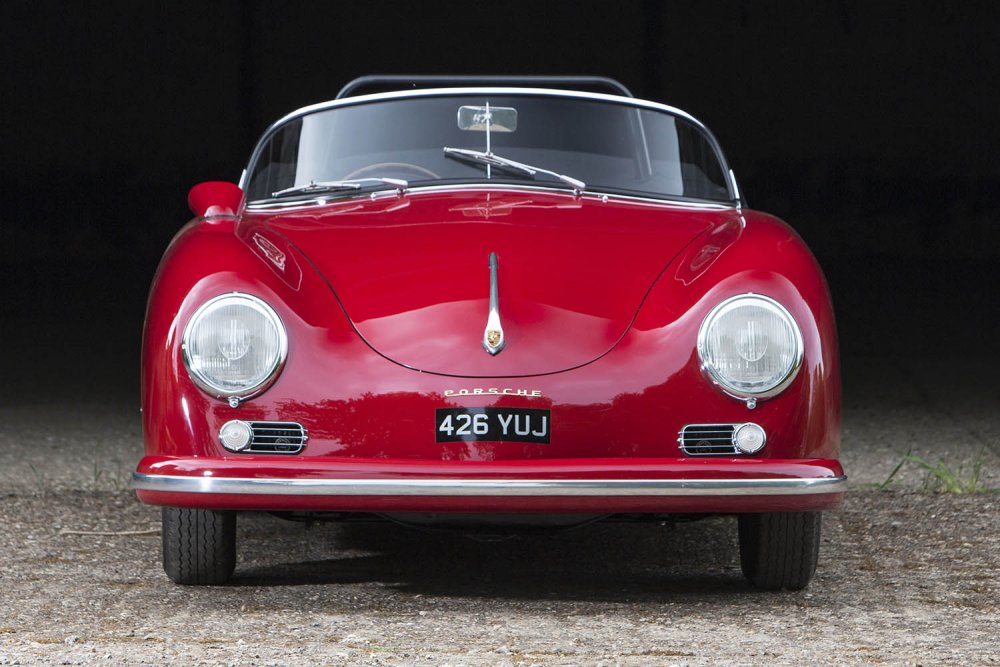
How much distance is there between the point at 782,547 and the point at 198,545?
1.47 meters

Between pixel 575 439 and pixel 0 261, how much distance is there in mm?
14470

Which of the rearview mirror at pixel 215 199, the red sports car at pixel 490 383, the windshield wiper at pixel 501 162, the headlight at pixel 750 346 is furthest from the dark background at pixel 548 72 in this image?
the headlight at pixel 750 346

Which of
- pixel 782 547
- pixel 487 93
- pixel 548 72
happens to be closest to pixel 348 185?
pixel 487 93

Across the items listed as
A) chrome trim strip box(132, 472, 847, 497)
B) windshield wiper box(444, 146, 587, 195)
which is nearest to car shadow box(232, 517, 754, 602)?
chrome trim strip box(132, 472, 847, 497)

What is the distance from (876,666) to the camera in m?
3.13

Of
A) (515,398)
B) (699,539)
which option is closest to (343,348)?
(515,398)

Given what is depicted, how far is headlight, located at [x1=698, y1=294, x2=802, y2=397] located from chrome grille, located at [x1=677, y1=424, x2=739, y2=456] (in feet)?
0.30

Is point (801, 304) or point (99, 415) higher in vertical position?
point (801, 304)

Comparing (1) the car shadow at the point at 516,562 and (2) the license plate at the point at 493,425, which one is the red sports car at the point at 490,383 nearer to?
(2) the license plate at the point at 493,425

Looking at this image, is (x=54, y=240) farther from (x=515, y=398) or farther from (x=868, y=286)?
(x=515, y=398)

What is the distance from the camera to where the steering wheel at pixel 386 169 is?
4.49 metres

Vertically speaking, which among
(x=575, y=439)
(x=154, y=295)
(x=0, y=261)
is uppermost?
(x=154, y=295)

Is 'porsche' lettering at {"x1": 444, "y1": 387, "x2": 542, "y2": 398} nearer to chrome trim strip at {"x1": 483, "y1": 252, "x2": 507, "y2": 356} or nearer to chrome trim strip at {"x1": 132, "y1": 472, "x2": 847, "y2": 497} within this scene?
chrome trim strip at {"x1": 483, "y1": 252, "x2": 507, "y2": 356}

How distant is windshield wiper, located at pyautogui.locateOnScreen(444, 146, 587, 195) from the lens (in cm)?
441
